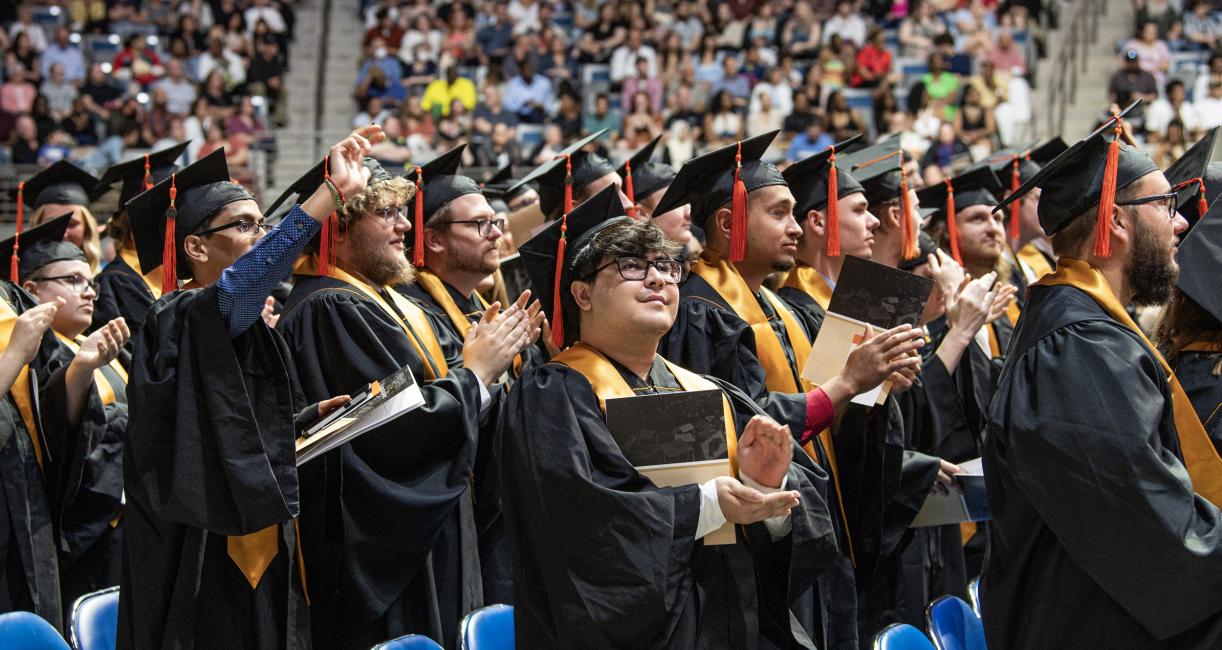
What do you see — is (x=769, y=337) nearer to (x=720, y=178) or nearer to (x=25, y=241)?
(x=720, y=178)

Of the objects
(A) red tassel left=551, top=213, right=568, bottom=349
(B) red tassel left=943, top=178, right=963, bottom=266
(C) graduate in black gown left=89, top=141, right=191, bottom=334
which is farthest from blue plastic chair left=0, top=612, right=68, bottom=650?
(B) red tassel left=943, top=178, right=963, bottom=266

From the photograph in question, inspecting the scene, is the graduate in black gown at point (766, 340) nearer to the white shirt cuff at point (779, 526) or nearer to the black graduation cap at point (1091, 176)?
the white shirt cuff at point (779, 526)

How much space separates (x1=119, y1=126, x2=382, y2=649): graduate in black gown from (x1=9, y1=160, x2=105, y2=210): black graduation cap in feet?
11.8

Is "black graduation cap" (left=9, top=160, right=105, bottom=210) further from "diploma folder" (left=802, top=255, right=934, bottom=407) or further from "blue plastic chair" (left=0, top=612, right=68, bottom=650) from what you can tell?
"diploma folder" (left=802, top=255, right=934, bottom=407)

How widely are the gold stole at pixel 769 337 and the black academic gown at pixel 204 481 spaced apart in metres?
1.55

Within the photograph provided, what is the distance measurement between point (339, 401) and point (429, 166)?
5.13ft

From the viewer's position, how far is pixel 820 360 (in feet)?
14.5

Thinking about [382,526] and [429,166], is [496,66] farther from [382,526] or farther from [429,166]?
[382,526]

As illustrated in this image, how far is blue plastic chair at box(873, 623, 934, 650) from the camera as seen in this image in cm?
380

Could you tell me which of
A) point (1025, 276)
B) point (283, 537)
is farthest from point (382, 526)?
point (1025, 276)

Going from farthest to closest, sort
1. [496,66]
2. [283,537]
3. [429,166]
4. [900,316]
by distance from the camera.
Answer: [496,66] < [429,166] < [900,316] < [283,537]

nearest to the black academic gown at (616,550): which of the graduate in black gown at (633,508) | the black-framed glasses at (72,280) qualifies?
the graduate in black gown at (633,508)

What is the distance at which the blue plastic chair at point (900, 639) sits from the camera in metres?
3.80

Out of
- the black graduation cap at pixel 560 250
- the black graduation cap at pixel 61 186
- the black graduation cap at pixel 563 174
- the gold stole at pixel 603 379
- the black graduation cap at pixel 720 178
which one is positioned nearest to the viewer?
the gold stole at pixel 603 379
